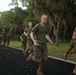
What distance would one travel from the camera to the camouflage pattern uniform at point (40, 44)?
8.58 meters

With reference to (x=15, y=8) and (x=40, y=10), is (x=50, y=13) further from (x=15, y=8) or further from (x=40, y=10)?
(x=15, y=8)

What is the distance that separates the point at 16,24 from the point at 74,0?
2716 cm

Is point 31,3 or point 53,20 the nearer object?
point 31,3

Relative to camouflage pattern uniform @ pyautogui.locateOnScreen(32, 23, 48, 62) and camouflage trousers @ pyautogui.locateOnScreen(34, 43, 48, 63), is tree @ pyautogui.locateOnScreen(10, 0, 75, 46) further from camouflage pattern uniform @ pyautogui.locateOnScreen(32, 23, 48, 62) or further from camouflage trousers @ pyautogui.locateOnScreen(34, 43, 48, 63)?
camouflage trousers @ pyautogui.locateOnScreen(34, 43, 48, 63)

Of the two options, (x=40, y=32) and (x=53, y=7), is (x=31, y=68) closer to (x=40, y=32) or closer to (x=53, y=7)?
(x=40, y=32)

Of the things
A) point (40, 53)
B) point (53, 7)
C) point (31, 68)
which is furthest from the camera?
point (53, 7)

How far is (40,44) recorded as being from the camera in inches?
339

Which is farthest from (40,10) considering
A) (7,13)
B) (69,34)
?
(7,13)

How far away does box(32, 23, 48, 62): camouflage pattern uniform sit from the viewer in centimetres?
858

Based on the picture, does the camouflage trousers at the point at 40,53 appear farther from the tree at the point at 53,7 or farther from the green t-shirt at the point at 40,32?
the tree at the point at 53,7

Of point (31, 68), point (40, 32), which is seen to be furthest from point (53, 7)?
point (40, 32)

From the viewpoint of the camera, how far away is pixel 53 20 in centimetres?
3048

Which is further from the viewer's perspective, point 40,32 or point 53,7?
point 53,7

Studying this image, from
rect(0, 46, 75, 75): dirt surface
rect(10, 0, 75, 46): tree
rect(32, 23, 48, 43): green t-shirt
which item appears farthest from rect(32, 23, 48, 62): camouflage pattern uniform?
rect(10, 0, 75, 46): tree
